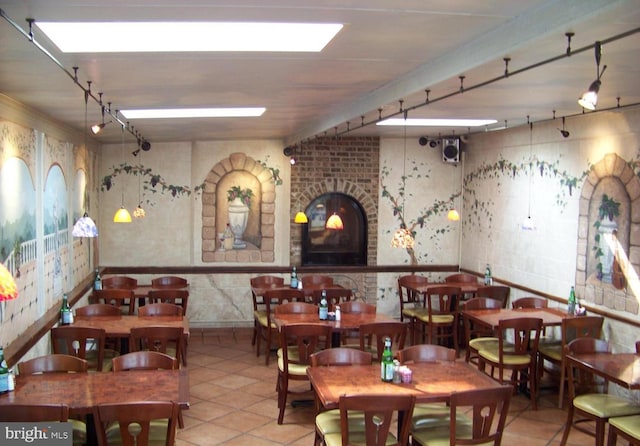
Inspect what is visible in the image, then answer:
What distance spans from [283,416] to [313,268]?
4.48 m

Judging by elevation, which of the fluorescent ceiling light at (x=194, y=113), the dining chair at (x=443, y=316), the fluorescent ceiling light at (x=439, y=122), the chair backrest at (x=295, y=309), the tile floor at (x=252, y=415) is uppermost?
the fluorescent ceiling light at (x=439, y=122)

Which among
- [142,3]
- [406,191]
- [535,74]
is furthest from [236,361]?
[142,3]

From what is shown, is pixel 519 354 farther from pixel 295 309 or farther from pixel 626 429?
pixel 295 309

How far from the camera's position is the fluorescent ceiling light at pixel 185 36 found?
3387 mm

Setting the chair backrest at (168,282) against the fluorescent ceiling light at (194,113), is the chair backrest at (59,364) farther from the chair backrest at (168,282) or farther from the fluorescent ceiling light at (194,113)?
the chair backrest at (168,282)

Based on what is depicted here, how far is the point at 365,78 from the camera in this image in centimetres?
501

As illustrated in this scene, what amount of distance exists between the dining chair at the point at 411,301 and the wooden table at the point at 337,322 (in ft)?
7.02

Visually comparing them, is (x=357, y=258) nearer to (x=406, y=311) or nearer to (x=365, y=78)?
(x=406, y=311)

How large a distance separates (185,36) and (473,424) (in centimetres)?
320

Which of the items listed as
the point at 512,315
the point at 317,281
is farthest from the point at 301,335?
the point at 317,281

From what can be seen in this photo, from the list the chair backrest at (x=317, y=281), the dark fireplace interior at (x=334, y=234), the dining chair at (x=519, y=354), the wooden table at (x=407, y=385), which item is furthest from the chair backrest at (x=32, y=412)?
the dark fireplace interior at (x=334, y=234)

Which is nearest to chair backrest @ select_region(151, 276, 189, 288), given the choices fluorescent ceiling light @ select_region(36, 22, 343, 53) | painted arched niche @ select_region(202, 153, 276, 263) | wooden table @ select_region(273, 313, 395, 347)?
painted arched niche @ select_region(202, 153, 276, 263)

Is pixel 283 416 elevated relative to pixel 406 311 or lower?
lower

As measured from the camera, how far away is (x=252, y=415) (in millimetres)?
6766
